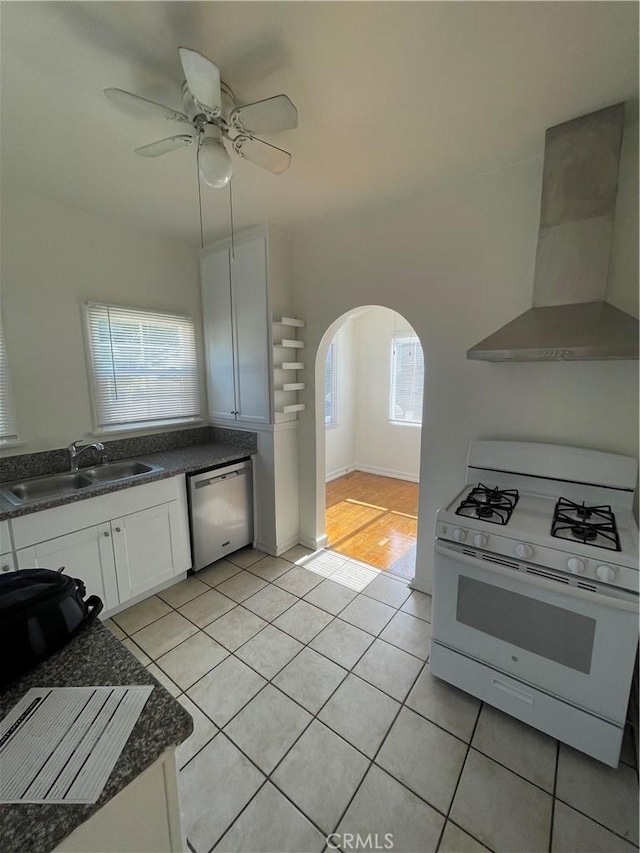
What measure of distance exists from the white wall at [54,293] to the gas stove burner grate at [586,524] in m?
3.03

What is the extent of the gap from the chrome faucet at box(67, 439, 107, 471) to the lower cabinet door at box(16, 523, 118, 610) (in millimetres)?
610

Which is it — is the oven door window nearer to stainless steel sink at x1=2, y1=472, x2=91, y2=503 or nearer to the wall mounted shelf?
the wall mounted shelf

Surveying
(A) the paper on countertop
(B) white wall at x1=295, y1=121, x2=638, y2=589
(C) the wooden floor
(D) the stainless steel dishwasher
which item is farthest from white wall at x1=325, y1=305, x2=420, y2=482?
(A) the paper on countertop

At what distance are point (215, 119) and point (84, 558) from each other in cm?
238

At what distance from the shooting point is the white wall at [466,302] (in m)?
1.86

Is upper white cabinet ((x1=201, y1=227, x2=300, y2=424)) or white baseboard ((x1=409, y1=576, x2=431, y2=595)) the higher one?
upper white cabinet ((x1=201, y1=227, x2=300, y2=424))

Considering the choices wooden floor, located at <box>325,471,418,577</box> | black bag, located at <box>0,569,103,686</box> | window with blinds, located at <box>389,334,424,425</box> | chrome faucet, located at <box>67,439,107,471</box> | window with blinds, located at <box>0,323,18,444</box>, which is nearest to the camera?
black bag, located at <box>0,569,103,686</box>

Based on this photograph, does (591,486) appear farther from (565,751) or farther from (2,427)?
(2,427)

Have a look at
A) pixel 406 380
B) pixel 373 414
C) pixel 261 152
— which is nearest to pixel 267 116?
pixel 261 152

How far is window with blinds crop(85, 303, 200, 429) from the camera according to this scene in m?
2.67

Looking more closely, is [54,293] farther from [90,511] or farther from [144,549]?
[144,549]

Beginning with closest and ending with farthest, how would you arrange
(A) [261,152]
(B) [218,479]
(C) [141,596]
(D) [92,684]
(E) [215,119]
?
(D) [92,684] < (E) [215,119] < (A) [261,152] < (C) [141,596] < (B) [218,479]

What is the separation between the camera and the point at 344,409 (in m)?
5.54

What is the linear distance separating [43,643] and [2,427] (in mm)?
1953
